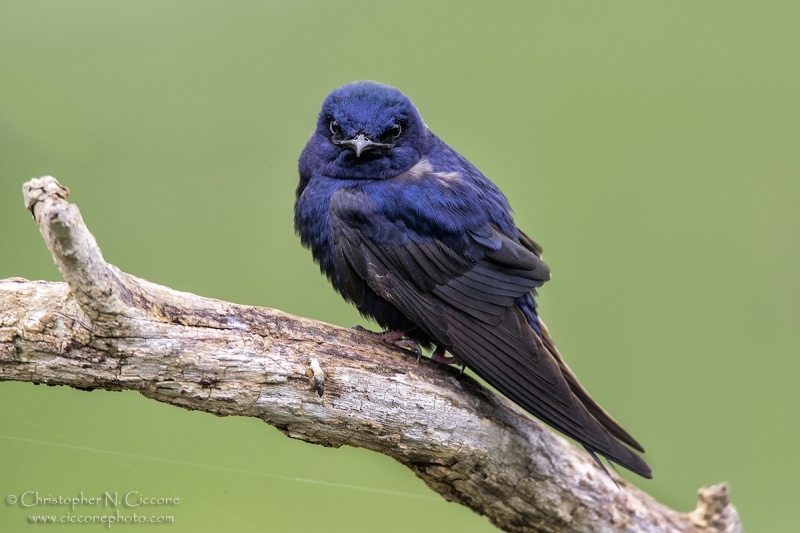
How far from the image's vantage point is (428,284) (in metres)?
2.52

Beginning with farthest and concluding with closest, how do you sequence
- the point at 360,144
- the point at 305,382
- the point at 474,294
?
1. the point at 360,144
2. the point at 474,294
3. the point at 305,382

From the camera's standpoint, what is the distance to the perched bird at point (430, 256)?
243cm

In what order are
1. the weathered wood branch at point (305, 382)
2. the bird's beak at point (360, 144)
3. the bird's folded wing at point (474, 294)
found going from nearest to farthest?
the weathered wood branch at point (305, 382)
the bird's folded wing at point (474, 294)
the bird's beak at point (360, 144)

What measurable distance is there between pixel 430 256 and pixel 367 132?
20.6 inches

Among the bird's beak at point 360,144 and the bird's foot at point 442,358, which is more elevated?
the bird's beak at point 360,144

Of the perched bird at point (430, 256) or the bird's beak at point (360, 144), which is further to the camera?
the bird's beak at point (360, 144)

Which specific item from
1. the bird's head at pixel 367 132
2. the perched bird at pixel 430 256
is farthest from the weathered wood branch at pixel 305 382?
the bird's head at pixel 367 132

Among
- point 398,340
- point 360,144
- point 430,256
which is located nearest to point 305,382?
point 398,340

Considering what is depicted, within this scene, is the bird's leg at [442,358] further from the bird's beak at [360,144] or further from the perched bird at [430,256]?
the bird's beak at [360,144]

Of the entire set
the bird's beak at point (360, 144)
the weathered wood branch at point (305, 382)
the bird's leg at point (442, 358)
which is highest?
the bird's beak at point (360, 144)

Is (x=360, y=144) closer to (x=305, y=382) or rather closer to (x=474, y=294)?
(x=474, y=294)

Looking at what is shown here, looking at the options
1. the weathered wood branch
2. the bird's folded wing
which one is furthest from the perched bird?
the weathered wood branch

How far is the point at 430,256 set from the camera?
2.54 meters

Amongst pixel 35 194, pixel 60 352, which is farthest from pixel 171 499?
pixel 35 194
